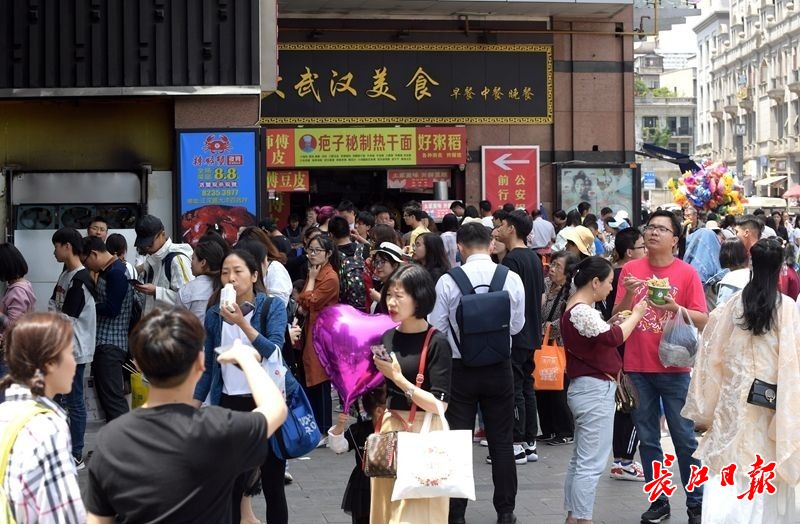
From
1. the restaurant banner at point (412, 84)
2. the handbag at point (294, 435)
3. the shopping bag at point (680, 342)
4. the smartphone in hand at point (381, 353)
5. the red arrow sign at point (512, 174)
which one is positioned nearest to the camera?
the smartphone in hand at point (381, 353)

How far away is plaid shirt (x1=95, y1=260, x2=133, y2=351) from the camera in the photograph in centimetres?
866

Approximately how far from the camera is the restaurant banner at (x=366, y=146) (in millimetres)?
19172

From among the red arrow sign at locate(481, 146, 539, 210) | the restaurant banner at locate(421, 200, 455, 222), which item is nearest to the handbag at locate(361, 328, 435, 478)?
the restaurant banner at locate(421, 200, 455, 222)

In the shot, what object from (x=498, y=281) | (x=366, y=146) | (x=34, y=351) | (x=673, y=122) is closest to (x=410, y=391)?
(x=498, y=281)

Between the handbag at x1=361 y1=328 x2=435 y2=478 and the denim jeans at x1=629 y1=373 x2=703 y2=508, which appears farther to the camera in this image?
the denim jeans at x1=629 y1=373 x2=703 y2=508

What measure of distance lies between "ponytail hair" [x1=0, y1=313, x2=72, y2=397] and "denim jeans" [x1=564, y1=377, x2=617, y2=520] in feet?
12.4

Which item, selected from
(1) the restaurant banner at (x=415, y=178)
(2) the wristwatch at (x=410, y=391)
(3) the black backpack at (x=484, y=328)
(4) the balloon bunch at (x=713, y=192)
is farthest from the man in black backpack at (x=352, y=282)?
(4) the balloon bunch at (x=713, y=192)

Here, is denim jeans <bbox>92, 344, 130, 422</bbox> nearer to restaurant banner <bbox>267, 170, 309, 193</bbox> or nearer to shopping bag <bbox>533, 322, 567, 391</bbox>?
shopping bag <bbox>533, 322, 567, 391</bbox>

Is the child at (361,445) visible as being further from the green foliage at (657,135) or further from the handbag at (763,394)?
the green foliage at (657,135)

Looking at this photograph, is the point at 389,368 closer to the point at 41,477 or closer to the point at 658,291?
the point at 658,291

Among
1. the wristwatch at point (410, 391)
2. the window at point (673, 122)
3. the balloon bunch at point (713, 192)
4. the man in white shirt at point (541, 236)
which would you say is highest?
the window at point (673, 122)

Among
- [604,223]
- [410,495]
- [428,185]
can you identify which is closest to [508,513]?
[410,495]

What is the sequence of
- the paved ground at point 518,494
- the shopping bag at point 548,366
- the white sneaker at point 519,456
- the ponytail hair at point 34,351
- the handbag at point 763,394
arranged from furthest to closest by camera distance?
the shopping bag at point 548,366
the white sneaker at point 519,456
the paved ground at point 518,494
the handbag at point 763,394
the ponytail hair at point 34,351

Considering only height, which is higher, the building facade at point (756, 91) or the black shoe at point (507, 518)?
the building facade at point (756, 91)
